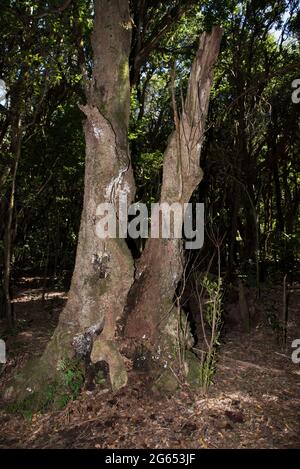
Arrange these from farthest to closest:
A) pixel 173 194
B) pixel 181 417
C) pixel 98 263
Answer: pixel 98 263
pixel 173 194
pixel 181 417

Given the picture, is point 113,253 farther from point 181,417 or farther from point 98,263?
point 181,417

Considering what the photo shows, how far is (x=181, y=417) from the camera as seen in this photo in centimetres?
392

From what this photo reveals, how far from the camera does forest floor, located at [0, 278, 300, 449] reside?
363cm

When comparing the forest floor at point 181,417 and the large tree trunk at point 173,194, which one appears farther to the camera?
the large tree trunk at point 173,194

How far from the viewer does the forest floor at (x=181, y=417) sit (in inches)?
143

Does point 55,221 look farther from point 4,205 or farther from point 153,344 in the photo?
point 153,344

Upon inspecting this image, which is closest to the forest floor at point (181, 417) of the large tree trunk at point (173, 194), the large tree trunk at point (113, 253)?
the large tree trunk at point (113, 253)

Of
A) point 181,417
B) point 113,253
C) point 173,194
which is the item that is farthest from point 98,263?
point 181,417

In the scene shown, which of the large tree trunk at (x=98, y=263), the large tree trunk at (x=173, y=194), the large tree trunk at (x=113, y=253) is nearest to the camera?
the large tree trunk at (x=173, y=194)

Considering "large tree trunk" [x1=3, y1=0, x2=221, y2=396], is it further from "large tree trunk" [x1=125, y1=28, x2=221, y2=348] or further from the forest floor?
the forest floor

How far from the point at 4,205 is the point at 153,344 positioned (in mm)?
6593

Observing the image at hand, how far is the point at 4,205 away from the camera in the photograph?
32.0 ft

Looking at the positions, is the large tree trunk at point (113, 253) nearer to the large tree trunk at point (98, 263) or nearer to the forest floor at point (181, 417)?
the large tree trunk at point (98, 263)
